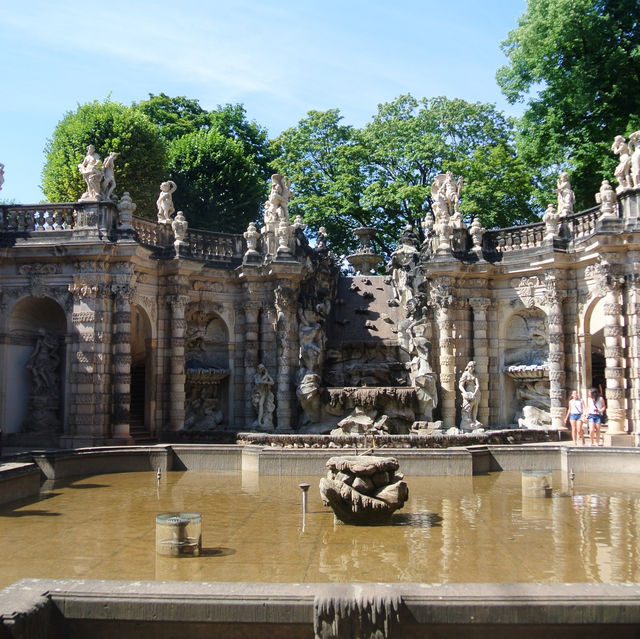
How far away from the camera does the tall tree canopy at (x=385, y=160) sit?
36.8 meters

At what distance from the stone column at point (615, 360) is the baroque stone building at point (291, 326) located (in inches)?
1.6

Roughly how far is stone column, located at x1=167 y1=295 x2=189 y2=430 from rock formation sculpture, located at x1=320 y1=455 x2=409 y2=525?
42.0 ft

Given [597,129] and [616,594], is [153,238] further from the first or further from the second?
[616,594]

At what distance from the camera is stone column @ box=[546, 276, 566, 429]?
74.7 feet

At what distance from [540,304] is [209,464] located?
1202 cm

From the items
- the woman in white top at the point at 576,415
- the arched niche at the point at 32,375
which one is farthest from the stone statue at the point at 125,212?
the woman in white top at the point at 576,415

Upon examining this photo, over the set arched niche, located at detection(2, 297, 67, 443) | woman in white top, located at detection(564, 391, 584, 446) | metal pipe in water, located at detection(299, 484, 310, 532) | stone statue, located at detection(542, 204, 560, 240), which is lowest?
metal pipe in water, located at detection(299, 484, 310, 532)

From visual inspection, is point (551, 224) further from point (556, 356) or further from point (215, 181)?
point (215, 181)

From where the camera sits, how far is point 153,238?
2436 centimetres

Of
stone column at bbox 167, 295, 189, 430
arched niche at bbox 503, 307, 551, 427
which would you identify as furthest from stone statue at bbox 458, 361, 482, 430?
stone column at bbox 167, 295, 189, 430

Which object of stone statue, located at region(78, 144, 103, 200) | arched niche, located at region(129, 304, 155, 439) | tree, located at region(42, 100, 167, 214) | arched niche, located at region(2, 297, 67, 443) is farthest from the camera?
tree, located at region(42, 100, 167, 214)

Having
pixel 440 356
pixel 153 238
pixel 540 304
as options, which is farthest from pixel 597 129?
pixel 153 238

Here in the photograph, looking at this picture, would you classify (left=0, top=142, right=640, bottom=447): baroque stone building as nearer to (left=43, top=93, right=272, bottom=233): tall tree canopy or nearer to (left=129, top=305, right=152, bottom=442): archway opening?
(left=129, top=305, right=152, bottom=442): archway opening

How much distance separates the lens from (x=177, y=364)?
23.9 meters
